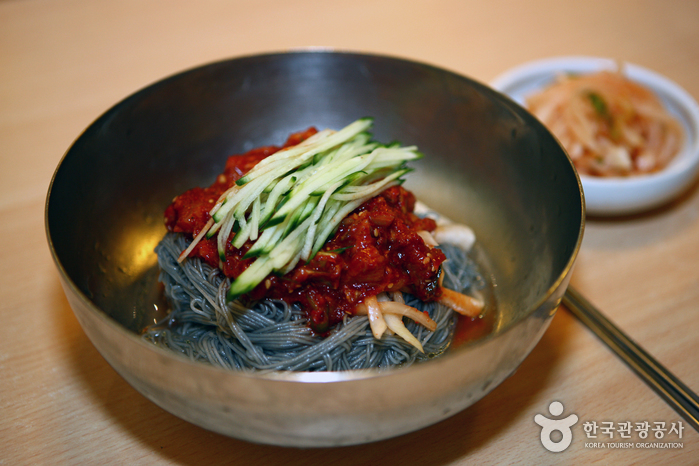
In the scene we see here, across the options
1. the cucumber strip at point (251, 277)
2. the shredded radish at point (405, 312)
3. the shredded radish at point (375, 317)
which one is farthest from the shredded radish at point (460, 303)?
the cucumber strip at point (251, 277)

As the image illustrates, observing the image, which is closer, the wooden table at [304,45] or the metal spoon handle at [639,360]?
the wooden table at [304,45]

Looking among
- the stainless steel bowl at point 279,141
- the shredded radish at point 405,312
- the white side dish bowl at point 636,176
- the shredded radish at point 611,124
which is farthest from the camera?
the shredded radish at point 611,124

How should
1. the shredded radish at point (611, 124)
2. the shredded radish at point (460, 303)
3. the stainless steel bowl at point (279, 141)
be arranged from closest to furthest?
the stainless steel bowl at point (279, 141), the shredded radish at point (460, 303), the shredded radish at point (611, 124)

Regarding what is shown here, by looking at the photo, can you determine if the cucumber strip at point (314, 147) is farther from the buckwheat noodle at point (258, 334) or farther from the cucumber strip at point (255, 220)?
the buckwheat noodle at point (258, 334)

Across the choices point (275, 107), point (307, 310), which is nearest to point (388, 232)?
point (307, 310)

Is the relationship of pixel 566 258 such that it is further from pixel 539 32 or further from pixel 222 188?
pixel 539 32

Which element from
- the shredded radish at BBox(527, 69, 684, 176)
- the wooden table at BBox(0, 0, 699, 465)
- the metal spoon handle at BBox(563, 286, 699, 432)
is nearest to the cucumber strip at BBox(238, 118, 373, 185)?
the wooden table at BBox(0, 0, 699, 465)

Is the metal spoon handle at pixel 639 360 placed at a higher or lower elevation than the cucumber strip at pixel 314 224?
lower
